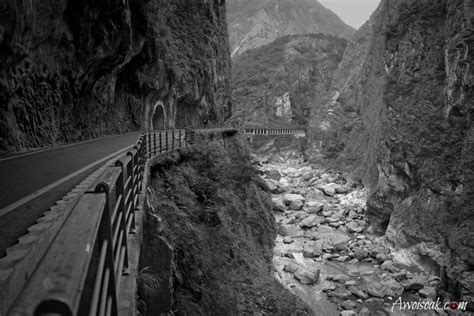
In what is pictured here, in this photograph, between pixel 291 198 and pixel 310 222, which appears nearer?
pixel 310 222

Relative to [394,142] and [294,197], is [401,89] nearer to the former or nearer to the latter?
[394,142]

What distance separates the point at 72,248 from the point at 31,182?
641 cm

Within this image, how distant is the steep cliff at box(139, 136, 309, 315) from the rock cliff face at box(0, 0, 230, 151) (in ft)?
19.3

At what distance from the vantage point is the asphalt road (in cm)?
404

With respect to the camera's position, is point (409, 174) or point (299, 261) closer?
point (299, 261)

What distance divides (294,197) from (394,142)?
9964 millimetres

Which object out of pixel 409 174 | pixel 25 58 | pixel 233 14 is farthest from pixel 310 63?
pixel 233 14

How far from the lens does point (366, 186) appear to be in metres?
31.2

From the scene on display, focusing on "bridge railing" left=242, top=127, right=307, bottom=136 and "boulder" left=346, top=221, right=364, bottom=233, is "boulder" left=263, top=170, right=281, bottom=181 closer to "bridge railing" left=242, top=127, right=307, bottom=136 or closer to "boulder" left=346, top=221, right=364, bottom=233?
"boulder" left=346, top=221, right=364, bottom=233

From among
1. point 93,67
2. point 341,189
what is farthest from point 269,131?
point 93,67

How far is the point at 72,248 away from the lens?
115cm

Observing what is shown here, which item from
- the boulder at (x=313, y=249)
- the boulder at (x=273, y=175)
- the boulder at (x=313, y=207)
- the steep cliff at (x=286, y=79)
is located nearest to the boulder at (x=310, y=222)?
the boulder at (x=313, y=207)

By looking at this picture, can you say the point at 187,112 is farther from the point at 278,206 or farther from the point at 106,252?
the point at 106,252

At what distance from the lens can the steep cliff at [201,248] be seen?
557cm
